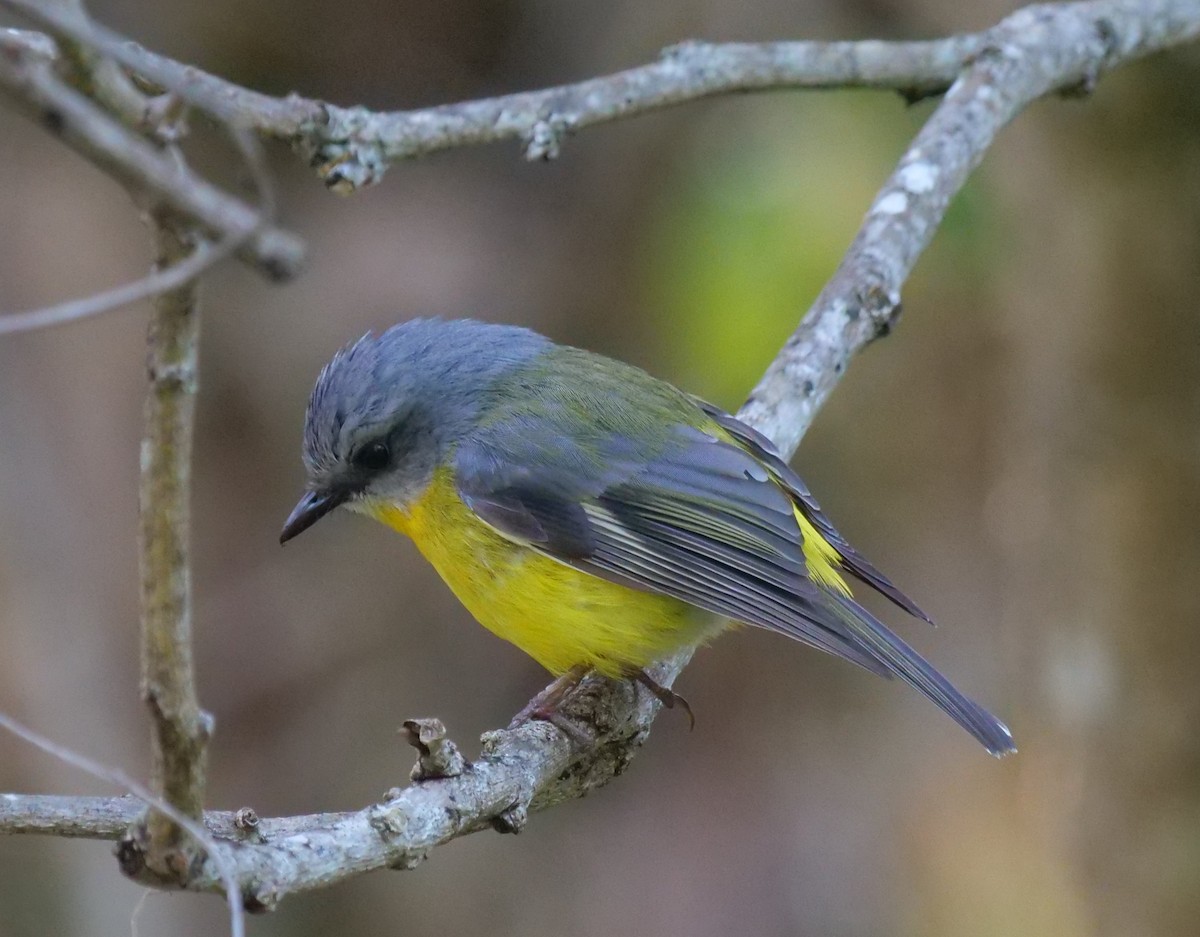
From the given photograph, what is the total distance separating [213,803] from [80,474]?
154cm

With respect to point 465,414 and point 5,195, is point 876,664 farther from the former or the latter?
point 5,195

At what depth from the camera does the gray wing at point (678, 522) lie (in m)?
3.14

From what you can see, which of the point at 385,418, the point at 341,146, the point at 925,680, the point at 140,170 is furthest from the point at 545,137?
the point at 140,170

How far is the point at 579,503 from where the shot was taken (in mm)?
3439

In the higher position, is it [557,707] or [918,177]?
[918,177]

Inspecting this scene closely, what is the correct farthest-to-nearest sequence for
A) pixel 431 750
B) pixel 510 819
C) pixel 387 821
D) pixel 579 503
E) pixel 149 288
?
pixel 579 503 → pixel 510 819 → pixel 431 750 → pixel 387 821 → pixel 149 288

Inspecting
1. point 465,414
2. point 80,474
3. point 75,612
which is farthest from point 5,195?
point 465,414

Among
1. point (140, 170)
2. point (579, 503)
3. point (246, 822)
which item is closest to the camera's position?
point (140, 170)

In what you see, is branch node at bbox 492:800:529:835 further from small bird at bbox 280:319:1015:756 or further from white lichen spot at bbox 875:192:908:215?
white lichen spot at bbox 875:192:908:215

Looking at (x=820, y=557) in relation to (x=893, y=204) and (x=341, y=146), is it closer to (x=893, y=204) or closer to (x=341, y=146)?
(x=893, y=204)

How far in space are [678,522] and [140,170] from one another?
7.86 feet

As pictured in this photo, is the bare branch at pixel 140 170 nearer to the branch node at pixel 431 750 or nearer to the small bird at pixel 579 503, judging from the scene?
the branch node at pixel 431 750

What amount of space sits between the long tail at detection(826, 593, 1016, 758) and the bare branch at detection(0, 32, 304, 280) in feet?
7.09

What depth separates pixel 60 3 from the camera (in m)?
1.34
